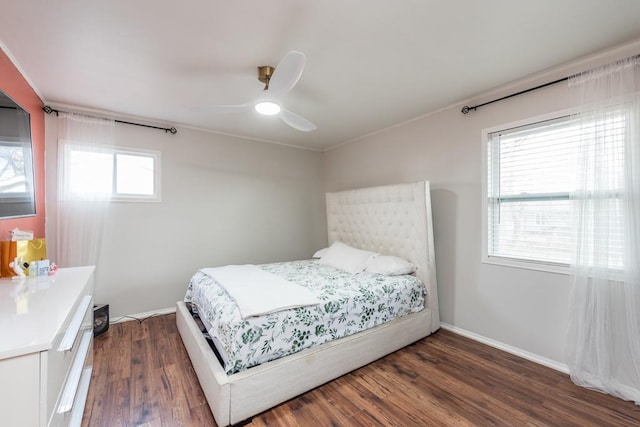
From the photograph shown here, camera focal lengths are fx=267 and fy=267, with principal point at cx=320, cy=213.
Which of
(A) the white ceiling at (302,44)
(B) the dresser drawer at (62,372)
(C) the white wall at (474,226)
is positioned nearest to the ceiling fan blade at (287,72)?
(A) the white ceiling at (302,44)

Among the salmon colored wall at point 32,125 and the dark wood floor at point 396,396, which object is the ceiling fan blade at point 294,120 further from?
the dark wood floor at point 396,396

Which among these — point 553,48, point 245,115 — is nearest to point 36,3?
point 245,115

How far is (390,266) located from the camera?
2.90 m

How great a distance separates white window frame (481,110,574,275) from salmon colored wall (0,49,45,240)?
382 cm

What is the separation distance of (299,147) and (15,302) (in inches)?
149

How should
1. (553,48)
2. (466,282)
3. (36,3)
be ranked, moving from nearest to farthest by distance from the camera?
(36,3)
(553,48)
(466,282)

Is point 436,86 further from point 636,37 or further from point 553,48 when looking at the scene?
point 636,37

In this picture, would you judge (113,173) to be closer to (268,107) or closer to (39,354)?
(268,107)

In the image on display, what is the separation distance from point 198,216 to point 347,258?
2061 millimetres

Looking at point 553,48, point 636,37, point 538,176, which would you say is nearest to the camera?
point 636,37

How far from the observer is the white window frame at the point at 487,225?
86.4 inches

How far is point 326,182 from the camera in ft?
15.5

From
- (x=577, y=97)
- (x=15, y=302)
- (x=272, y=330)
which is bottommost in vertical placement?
(x=272, y=330)

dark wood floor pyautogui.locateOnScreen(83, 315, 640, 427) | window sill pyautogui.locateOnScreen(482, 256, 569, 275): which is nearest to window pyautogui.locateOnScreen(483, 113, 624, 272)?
window sill pyautogui.locateOnScreen(482, 256, 569, 275)
